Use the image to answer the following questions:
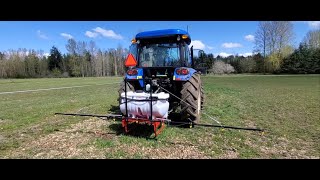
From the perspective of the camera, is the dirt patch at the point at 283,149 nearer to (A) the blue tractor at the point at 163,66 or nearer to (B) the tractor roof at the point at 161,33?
(A) the blue tractor at the point at 163,66

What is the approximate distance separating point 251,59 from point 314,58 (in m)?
18.5

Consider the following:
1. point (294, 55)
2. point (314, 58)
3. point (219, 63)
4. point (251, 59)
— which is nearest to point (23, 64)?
point (219, 63)

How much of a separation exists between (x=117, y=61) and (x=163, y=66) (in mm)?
93078

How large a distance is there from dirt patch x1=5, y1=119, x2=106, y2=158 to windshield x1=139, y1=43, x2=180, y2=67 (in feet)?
8.24

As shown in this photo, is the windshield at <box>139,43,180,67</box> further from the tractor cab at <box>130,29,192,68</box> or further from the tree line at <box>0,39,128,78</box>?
the tree line at <box>0,39,128,78</box>

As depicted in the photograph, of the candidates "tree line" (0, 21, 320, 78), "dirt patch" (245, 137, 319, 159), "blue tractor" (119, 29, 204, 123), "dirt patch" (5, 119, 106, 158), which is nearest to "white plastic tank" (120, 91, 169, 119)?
"blue tractor" (119, 29, 204, 123)

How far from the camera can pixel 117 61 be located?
9844 cm

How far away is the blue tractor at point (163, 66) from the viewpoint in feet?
22.4

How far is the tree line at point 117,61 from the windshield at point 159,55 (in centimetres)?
5338

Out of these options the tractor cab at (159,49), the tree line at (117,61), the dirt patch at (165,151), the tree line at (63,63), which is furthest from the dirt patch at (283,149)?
the tree line at (63,63)

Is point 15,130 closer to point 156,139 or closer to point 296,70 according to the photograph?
point 156,139
